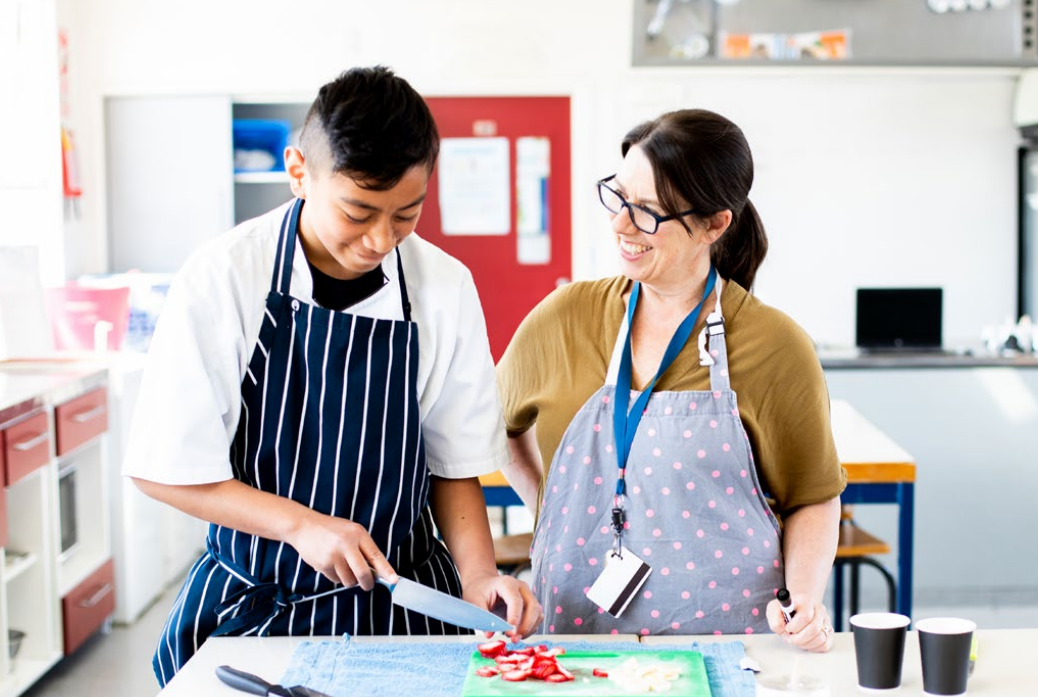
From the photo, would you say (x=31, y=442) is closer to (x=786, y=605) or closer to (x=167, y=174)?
(x=167, y=174)

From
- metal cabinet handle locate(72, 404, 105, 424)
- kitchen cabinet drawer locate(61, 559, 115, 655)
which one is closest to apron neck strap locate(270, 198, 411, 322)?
metal cabinet handle locate(72, 404, 105, 424)

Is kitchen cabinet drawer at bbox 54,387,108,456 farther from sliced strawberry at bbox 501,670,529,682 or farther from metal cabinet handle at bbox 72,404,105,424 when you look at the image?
sliced strawberry at bbox 501,670,529,682

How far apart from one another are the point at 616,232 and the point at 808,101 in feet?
13.0

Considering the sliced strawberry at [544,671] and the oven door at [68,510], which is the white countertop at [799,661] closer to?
the sliced strawberry at [544,671]

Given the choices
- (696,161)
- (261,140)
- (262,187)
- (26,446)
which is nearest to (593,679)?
(696,161)

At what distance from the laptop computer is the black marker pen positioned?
3.10 meters

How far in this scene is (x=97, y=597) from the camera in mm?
3896

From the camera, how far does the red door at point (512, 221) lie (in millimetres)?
5570

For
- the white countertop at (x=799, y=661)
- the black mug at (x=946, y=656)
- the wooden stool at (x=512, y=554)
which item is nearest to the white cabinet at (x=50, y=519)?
the wooden stool at (x=512, y=554)

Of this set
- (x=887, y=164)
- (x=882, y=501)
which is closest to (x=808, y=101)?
(x=887, y=164)

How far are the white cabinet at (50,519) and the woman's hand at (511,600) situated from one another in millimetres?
2068

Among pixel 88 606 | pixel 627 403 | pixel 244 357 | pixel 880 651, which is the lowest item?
pixel 88 606

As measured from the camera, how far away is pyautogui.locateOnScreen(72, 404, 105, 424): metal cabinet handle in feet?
12.2

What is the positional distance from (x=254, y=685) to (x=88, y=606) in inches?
105
